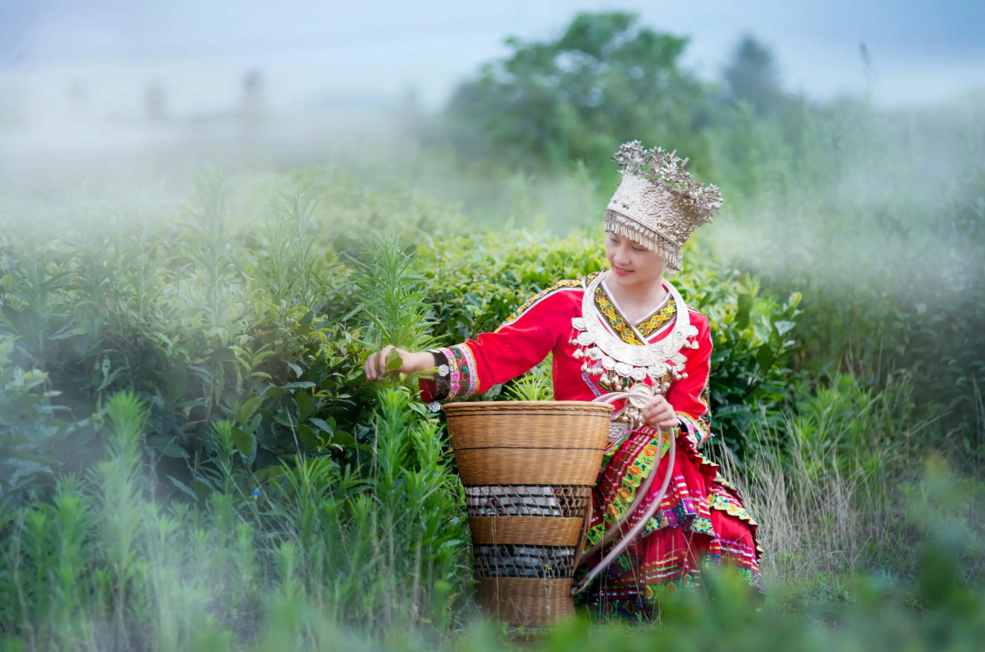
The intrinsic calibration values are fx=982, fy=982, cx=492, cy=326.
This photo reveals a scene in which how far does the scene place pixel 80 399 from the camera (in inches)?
108

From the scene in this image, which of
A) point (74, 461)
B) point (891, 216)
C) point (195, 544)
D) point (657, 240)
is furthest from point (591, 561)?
point (891, 216)

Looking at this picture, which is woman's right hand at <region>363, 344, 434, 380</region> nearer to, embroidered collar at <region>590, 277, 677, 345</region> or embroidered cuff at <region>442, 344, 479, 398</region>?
embroidered cuff at <region>442, 344, 479, 398</region>

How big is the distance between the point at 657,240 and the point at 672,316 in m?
0.31

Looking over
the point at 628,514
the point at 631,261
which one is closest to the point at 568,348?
the point at 631,261

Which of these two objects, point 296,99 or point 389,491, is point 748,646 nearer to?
point 389,491

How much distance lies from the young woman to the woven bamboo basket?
0.78 ft

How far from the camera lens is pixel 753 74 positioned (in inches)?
551

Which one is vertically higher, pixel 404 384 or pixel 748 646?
pixel 404 384

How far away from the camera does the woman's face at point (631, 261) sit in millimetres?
3248

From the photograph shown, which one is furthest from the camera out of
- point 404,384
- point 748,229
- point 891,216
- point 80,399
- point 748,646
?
point 748,229

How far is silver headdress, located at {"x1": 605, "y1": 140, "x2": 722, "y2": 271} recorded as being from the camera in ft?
10.6

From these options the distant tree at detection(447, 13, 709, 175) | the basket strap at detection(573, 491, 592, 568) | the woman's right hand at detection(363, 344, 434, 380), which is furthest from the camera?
the distant tree at detection(447, 13, 709, 175)

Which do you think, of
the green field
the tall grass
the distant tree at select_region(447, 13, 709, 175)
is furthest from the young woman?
the distant tree at select_region(447, 13, 709, 175)

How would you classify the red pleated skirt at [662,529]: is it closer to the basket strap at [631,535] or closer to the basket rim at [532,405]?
the basket strap at [631,535]
